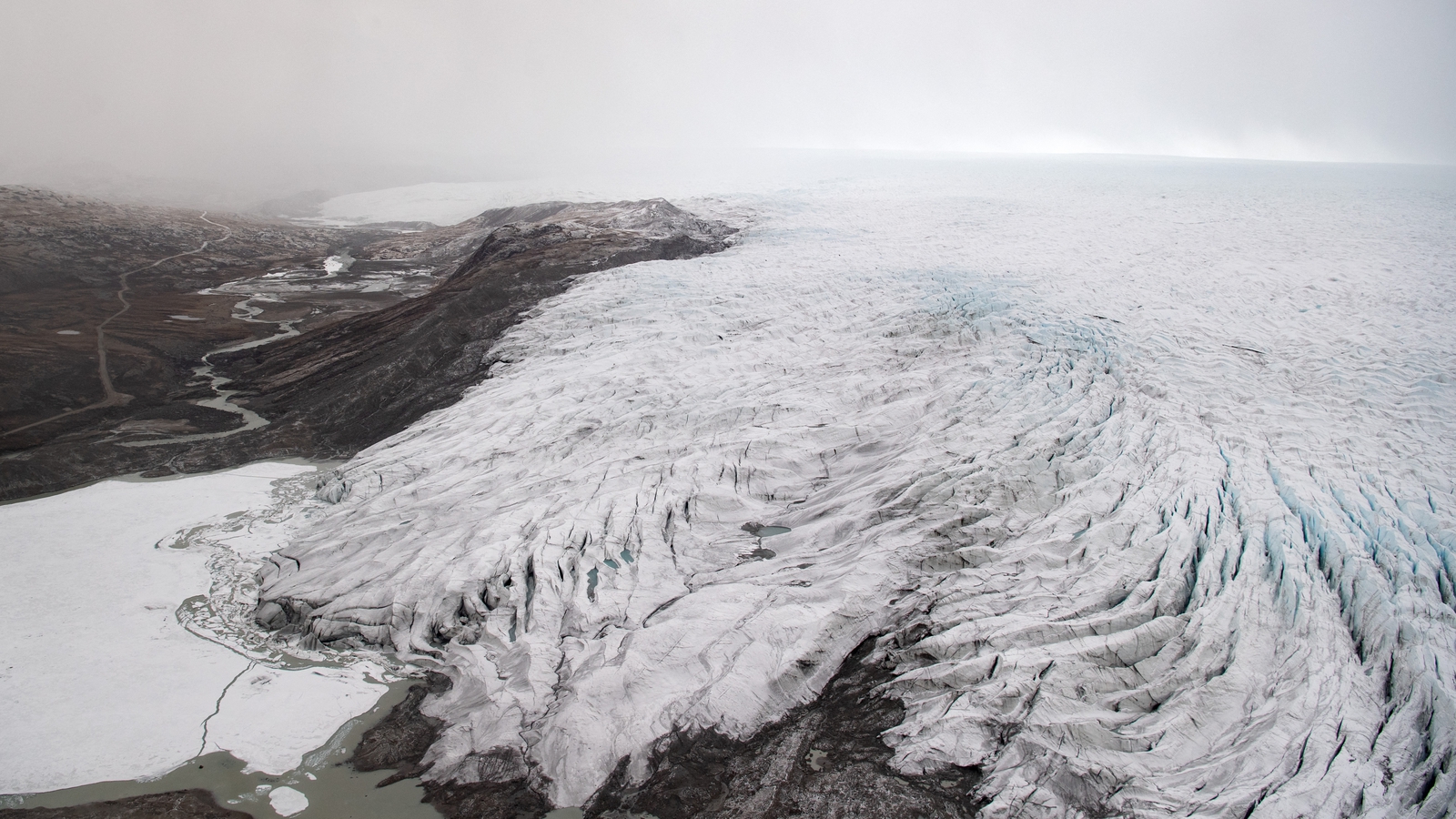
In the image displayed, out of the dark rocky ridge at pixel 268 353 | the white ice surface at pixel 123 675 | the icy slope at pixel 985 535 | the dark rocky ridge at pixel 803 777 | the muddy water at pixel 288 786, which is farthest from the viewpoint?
the dark rocky ridge at pixel 268 353

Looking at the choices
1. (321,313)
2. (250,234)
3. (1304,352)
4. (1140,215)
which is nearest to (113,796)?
(1304,352)

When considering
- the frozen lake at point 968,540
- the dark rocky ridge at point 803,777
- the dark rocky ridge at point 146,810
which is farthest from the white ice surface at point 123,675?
the dark rocky ridge at point 803,777

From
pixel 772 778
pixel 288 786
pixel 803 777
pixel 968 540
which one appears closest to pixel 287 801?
pixel 288 786

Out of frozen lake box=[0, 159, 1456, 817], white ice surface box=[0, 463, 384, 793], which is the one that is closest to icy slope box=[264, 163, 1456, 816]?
frozen lake box=[0, 159, 1456, 817]

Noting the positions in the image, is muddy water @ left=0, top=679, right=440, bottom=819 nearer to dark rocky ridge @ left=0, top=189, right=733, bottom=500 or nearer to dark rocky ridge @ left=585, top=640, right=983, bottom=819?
dark rocky ridge @ left=585, top=640, right=983, bottom=819

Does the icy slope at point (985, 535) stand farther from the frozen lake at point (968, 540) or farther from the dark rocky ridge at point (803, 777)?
the dark rocky ridge at point (803, 777)

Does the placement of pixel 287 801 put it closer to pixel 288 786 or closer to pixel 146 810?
pixel 288 786

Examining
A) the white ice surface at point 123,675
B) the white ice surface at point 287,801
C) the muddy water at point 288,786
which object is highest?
the white ice surface at point 123,675
